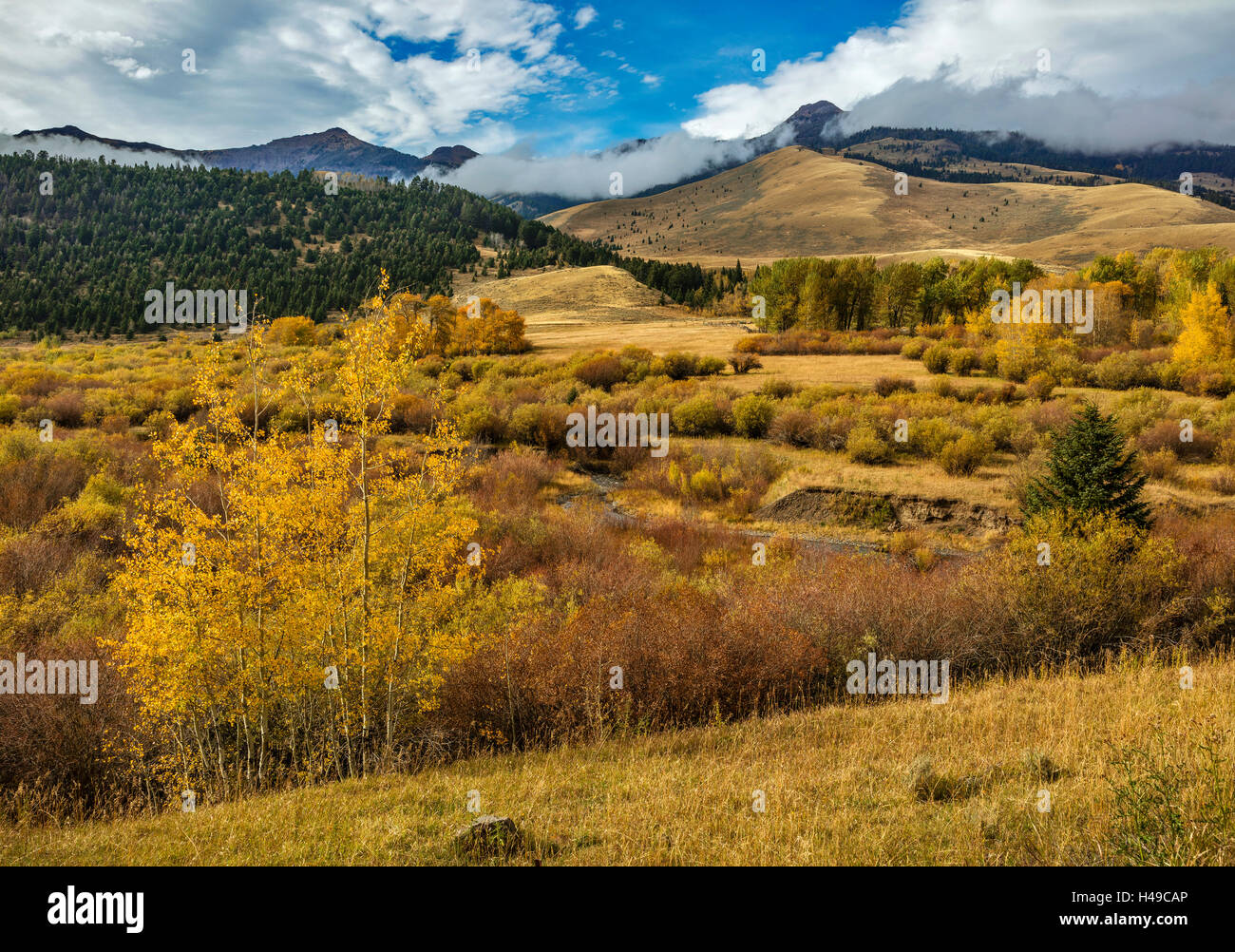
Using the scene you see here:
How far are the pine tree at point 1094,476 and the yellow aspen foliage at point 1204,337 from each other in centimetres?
3622

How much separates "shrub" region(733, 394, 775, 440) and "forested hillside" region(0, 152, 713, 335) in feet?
270

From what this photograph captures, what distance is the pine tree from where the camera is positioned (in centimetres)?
1845

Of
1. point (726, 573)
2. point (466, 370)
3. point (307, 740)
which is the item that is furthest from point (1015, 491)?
point (466, 370)

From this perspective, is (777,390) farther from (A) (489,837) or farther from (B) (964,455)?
(A) (489,837)

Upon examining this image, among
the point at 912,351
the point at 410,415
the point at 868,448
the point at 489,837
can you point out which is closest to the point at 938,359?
the point at 912,351

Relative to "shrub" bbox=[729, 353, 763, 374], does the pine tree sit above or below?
below

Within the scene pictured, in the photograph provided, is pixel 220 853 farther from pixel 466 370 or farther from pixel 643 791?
pixel 466 370

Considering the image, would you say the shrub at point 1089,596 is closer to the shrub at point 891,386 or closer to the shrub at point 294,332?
the shrub at point 891,386

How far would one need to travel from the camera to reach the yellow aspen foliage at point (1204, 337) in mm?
44844

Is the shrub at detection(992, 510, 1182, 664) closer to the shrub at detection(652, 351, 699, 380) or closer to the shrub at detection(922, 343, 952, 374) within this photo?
the shrub at detection(922, 343, 952, 374)

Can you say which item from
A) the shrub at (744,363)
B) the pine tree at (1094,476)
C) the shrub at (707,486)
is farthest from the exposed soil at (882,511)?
the shrub at (744,363)

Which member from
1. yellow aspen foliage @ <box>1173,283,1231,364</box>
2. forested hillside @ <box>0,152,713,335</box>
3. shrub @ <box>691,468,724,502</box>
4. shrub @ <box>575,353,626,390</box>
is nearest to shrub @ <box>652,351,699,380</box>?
shrub @ <box>575,353,626,390</box>

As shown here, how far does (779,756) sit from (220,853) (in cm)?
703

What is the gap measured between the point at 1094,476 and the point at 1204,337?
39.2 m
